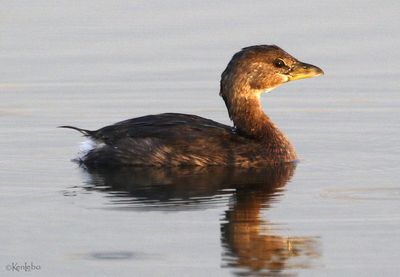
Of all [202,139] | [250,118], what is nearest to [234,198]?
[202,139]

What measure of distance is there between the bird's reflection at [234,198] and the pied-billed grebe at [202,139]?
147 millimetres

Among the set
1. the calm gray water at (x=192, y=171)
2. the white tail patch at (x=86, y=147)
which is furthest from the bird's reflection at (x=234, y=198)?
the white tail patch at (x=86, y=147)

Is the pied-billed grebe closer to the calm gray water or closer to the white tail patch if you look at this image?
the white tail patch

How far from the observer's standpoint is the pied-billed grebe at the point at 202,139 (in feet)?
49.4

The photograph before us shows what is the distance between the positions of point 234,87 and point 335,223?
3754mm

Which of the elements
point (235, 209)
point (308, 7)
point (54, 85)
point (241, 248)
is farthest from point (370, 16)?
point (241, 248)

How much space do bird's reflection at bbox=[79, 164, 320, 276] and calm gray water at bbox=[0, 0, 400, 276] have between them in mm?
19

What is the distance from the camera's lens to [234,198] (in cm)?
1348

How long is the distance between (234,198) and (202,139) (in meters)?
1.72

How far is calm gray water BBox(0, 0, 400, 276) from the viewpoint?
1132 centimetres

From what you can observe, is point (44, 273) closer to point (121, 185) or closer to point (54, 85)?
point (121, 185)

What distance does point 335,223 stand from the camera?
1219 centimetres

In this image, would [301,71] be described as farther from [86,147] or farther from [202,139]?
[86,147]

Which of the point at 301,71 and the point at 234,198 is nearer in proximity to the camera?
the point at 234,198
